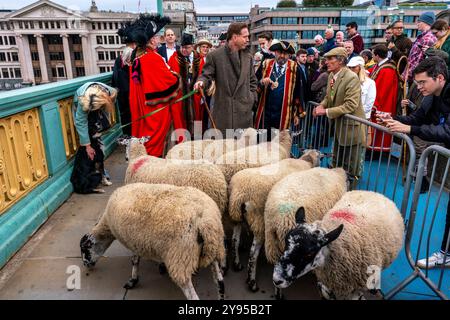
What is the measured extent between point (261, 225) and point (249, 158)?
935 mm

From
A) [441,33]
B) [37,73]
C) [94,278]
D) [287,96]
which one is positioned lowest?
[37,73]

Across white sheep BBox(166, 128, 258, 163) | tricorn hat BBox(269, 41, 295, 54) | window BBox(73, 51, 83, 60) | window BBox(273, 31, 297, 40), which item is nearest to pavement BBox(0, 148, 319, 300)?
white sheep BBox(166, 128, 258, 163)

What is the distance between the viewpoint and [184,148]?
3.95 metres

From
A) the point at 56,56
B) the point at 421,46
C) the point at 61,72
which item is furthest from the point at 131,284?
the point at 56,56

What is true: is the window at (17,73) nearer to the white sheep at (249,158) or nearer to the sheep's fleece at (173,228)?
the white sheep at (249,158)

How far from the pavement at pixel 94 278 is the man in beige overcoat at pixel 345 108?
1.72m

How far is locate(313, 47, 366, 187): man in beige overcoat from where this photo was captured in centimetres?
371

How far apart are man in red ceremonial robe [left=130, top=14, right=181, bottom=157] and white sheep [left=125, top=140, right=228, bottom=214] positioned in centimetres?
134

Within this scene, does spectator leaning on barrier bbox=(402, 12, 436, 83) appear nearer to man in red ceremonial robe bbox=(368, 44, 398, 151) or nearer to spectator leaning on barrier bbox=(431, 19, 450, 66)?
spectator leaning on barrier bbox=(431, 19, 450, 66)

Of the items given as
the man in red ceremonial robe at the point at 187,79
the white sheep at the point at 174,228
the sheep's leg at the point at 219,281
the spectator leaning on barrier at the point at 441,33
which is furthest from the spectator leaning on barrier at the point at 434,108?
the man in red ceremonial robe at the point at 187,79

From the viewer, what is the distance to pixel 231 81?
4496 millimetres

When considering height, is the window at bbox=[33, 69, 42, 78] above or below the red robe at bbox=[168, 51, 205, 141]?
below

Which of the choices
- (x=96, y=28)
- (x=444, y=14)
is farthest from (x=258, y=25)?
(x=444, y=14)

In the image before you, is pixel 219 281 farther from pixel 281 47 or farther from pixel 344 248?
pixel 281 47
